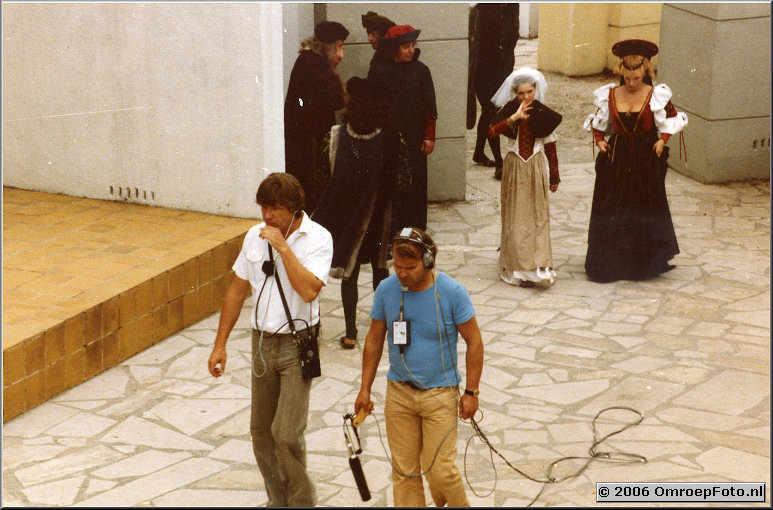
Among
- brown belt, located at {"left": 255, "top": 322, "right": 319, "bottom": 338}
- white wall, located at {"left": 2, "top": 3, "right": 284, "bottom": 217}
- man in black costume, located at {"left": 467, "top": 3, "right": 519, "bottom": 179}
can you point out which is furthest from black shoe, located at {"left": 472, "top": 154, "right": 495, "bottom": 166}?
brown belt, located at {"left": 255, "top": 322, "right": 319, "bottom": 338}

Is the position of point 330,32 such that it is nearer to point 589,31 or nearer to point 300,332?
point 300,332

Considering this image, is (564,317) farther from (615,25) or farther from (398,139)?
(615,25)

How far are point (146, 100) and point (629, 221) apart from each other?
4341 millimetres

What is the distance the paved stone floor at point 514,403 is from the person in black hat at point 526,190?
0.23 meters

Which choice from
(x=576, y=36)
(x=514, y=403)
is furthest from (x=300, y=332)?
(x=576, y=36)

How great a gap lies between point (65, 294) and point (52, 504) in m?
2.32

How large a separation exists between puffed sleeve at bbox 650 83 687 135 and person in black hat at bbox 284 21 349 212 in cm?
278

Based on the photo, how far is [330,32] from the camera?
34.0 feet

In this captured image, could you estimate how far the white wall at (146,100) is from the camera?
9617mm

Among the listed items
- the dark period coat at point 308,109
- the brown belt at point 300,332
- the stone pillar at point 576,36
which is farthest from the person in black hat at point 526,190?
the stone pillar at point 576,36

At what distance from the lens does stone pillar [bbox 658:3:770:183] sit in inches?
485

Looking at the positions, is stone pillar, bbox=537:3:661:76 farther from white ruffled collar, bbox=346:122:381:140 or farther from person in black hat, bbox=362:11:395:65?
white ruffled collar, bbox=346:122:381:140

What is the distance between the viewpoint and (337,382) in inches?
310

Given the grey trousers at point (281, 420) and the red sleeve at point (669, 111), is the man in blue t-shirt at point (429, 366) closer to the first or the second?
the grey trousers at point (281, 420)
